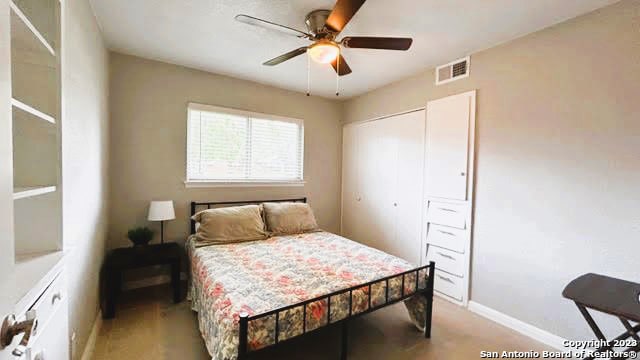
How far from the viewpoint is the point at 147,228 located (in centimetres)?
304

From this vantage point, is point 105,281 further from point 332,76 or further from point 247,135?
point 332,76

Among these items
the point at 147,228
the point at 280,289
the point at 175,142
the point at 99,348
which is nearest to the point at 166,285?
the point at 147,228

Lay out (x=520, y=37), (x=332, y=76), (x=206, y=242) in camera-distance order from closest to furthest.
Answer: (x=520, y=37) < (x=206, y=242) < (x=332, y=76)

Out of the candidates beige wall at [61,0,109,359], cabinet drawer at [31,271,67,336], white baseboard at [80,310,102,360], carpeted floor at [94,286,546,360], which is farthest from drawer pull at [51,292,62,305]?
carpeted floor at [94,286,546,360]

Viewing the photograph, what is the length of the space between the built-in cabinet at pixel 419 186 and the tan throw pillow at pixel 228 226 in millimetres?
1698

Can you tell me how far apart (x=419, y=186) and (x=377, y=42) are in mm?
1877

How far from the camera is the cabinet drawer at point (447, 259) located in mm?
2895

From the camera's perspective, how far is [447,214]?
299cm

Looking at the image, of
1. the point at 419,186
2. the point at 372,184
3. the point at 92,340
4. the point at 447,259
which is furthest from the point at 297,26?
the point at 92,340

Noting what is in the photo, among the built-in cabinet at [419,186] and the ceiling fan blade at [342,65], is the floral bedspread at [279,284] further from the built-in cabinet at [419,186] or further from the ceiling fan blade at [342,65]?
the ceiling fan blade at [342,65]

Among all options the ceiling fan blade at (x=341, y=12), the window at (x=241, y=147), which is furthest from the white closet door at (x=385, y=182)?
the ceiling fan blade at (x=341, y=12)

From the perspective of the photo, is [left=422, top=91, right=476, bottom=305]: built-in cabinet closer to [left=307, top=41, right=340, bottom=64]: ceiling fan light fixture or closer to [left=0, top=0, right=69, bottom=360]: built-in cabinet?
[left=307, top=41, right=340, bottom=64]: ceiling fan light fixture

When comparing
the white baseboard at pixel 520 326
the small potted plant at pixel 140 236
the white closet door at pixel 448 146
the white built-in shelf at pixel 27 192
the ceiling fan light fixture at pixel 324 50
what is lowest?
the white baseboard at pixel 520 326

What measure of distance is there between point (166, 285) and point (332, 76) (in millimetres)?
3194
